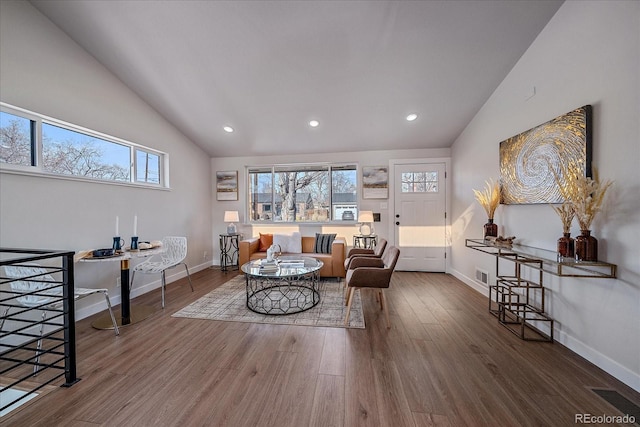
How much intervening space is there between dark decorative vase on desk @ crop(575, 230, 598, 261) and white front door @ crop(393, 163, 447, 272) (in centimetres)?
270

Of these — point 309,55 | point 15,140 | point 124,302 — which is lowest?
point 124,302

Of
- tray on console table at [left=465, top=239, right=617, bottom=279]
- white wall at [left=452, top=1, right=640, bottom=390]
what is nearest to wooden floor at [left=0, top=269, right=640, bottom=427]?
white wall at [left=452, top=1, right=640, bottom=390]

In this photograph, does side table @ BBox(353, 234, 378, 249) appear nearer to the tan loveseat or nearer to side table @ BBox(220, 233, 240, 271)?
the tan loveseat

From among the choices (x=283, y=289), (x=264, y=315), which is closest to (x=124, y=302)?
(x=264, y=315)

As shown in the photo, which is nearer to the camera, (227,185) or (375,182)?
(375,182)

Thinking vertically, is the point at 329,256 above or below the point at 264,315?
above

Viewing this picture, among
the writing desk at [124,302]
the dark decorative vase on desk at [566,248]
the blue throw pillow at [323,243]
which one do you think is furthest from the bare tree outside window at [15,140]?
the dark decorative vase on desk at [566,248]

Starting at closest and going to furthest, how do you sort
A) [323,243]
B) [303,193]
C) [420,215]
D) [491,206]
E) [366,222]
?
[491,206] < [323,243] < [420,215] < [366,222] < [303,193]

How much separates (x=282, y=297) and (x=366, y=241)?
2058 mm

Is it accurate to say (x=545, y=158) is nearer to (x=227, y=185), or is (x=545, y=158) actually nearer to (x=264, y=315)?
(x=264, y=315)

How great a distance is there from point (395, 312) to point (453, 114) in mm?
2989

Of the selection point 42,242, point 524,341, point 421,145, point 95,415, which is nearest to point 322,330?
point 95,415

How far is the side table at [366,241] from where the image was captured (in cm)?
454

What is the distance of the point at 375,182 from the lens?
4.78 metres
